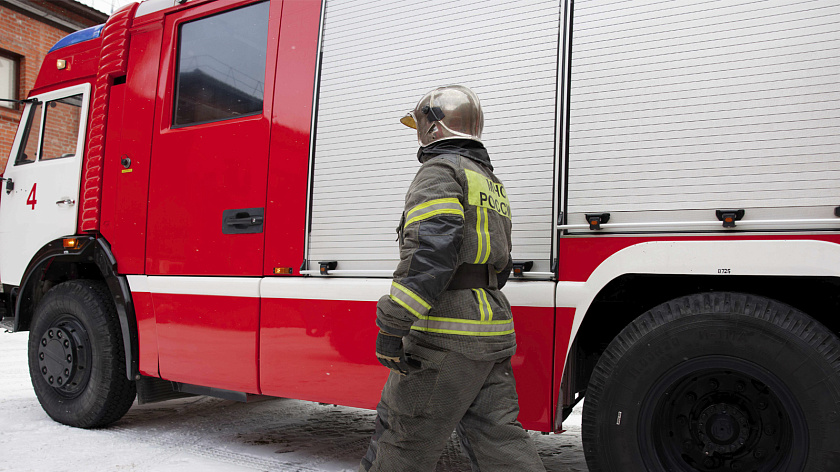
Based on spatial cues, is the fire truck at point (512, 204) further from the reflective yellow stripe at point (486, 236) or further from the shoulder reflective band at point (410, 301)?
the shoulder reflective band at point (410, 301)

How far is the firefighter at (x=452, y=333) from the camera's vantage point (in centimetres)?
239

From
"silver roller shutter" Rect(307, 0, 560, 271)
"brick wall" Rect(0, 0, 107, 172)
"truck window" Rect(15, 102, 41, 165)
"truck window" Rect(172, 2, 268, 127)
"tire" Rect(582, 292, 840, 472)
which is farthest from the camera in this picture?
"brick wall" Rect(0, 0, 107, 172)

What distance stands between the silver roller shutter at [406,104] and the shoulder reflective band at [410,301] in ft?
2.86

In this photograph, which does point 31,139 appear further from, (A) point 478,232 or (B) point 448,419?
(B) point 448,419

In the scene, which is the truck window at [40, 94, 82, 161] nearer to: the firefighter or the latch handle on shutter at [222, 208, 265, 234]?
the latch handle on shutter at [222, 208, 265, 234]

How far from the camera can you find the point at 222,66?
167 inches

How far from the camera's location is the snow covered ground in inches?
154

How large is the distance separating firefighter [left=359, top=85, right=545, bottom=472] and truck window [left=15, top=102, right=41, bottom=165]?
4111 mm

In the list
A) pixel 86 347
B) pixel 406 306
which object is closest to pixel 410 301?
pixel 406 306

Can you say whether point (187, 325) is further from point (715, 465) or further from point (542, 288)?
point (715, 465)

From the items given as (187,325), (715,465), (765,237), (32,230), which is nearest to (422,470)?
(715,465)

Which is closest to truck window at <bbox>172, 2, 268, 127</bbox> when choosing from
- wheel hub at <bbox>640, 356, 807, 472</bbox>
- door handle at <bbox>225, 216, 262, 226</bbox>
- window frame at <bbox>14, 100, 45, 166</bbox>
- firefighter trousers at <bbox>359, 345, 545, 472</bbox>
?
door handle at <bbox>225, 216, 262, 226</bbox>

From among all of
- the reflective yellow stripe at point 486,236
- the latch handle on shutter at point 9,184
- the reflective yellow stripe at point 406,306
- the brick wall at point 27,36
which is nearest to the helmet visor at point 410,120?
the reflective yellow stripe at point 486,236

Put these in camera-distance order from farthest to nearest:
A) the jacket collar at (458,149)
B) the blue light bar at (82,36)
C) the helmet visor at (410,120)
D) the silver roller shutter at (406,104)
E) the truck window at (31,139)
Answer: the truck window at (31,139), the blue light bar at (82,36), the silver roller shutter at (406,104), the helmet visor at (410,120), the jacket collar at (458,149)
